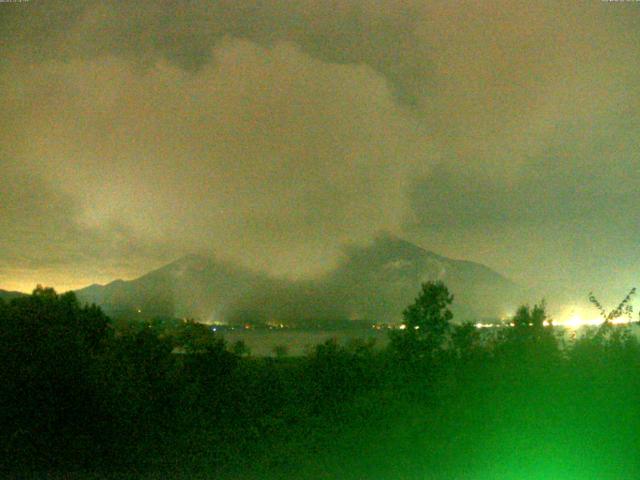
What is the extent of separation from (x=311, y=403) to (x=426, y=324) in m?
3.64

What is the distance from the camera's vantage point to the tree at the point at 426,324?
1365cm

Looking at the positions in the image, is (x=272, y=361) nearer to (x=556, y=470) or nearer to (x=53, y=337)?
(x=53, y=337)

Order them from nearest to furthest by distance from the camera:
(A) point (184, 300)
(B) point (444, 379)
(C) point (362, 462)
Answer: (C) point (362, 462) → (B) point (444, 379) → (A) point (184, 300)

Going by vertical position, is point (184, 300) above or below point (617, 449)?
above

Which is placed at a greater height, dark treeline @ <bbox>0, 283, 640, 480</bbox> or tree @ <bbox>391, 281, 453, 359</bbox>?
tree @ <bbox>391, 281, 453, 359</bbox>

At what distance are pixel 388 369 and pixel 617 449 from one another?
14.3 feet

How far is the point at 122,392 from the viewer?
1020cm

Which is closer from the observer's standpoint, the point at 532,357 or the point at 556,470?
the point at 556,470

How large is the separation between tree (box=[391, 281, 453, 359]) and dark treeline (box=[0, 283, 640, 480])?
0.17 ft

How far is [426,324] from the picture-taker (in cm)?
1445

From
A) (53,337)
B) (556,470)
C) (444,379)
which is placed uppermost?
(53,337)

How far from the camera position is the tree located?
13648 mm

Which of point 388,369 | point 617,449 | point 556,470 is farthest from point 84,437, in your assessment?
point 617,449

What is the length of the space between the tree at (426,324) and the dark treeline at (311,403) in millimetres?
53
